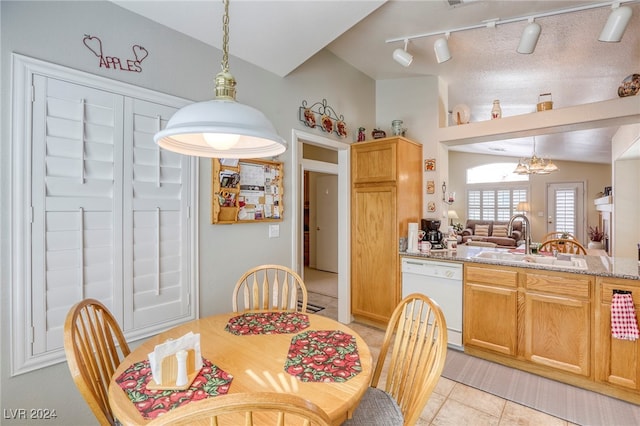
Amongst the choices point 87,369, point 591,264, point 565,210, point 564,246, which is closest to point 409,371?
point 87,369

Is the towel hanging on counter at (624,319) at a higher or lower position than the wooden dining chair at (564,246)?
lower

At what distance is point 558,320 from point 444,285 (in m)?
0.87

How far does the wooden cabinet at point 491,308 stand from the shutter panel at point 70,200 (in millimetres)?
2770

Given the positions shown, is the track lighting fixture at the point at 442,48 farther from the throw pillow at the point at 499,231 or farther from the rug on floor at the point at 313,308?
the throw pillow at the point at 499,231

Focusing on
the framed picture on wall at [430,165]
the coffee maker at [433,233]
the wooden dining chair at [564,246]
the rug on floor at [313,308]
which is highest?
the framed picture on wall at [430,165]

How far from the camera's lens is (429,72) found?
3318 mm

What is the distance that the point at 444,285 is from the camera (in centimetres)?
285

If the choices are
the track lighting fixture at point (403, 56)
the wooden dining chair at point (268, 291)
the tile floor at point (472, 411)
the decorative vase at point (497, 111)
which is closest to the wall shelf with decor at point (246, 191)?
the wooden dining chair at point (268, 291)

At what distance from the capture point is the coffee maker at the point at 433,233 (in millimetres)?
3267

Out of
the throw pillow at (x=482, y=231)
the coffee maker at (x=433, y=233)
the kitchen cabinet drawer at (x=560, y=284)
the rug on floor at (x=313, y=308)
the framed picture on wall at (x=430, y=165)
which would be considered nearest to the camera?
the kitchen cabinet drawer at (x=560, y=284)

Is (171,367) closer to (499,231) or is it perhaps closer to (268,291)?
(268,291)

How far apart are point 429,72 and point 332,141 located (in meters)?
1.36

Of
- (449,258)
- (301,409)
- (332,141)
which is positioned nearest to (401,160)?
(332,141)

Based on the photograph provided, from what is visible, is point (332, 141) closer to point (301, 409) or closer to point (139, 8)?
point (139, 8)
